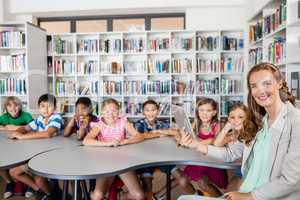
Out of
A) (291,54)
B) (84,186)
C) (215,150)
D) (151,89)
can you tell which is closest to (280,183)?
(215,150)

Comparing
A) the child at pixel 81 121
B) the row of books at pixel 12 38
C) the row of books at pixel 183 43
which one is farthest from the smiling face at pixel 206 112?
the row of books at pixel 12 38

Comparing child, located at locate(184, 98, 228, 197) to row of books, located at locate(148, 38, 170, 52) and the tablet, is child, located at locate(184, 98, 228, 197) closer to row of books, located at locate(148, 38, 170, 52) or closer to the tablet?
the tablet

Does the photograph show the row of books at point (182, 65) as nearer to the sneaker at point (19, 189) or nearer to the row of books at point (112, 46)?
the row of books at point (112, 46)

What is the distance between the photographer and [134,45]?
507 cm

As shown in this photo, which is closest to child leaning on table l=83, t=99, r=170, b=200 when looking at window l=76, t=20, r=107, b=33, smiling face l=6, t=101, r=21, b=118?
smiling face l=6, t=101, r=21, b=118

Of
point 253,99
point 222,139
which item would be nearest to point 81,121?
point 222,139

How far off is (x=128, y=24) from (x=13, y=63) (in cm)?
188

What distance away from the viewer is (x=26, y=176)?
2.78m

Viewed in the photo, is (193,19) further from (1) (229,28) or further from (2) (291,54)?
(2) (291,54)

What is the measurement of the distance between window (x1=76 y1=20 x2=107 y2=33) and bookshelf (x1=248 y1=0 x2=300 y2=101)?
7.79 ft

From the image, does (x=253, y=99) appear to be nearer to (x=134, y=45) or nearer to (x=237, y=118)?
(x=237, y=118)

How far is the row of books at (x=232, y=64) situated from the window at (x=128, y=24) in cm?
140

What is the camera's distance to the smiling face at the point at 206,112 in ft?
8.48

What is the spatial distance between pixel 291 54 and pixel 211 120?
1.01 meters
